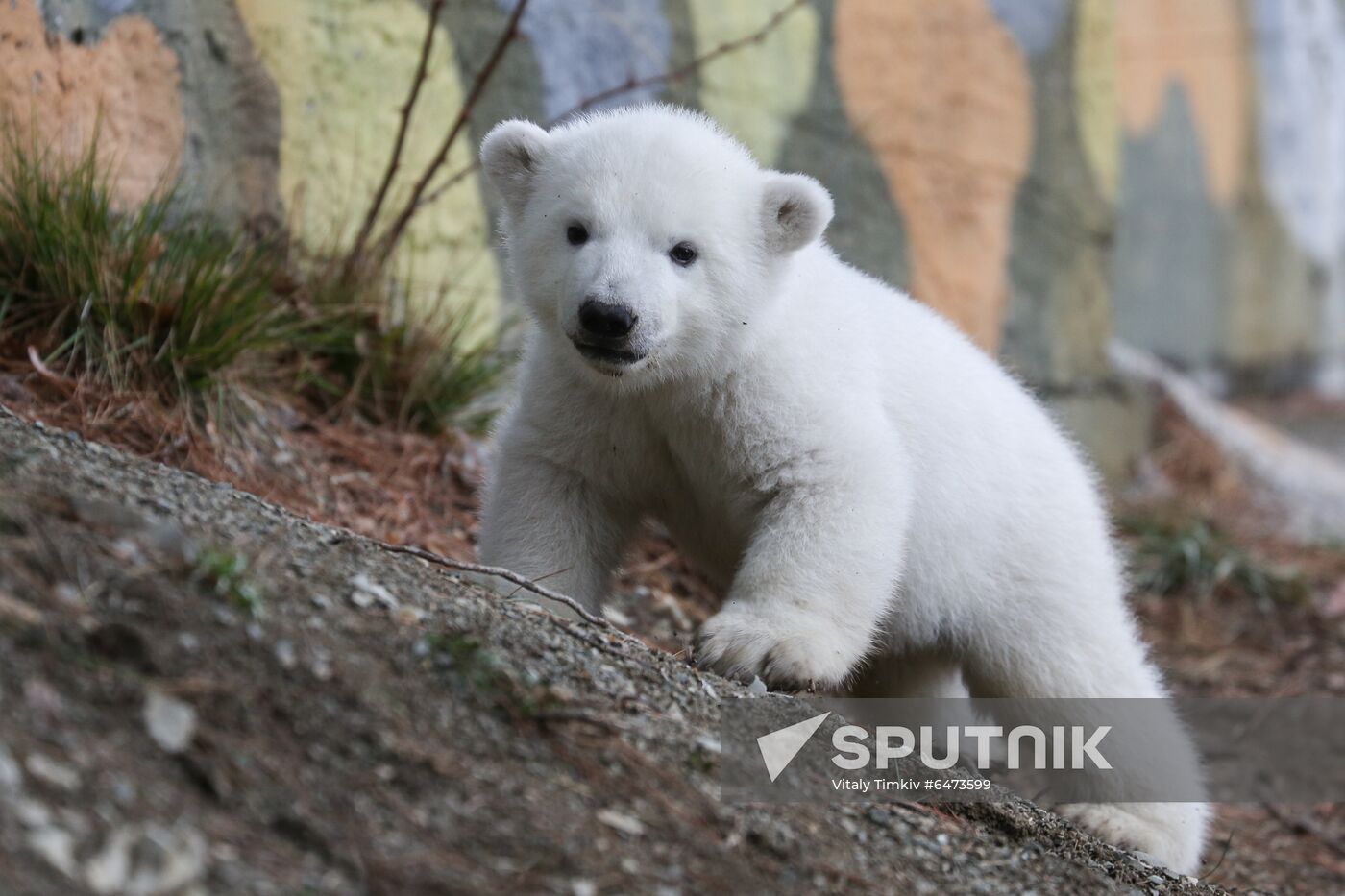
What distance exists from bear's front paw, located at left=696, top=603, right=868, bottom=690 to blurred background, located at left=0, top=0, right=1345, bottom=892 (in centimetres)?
151

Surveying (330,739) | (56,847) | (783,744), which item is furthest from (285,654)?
(783,744)

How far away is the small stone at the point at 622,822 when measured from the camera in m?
2.42

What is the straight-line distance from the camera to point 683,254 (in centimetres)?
369

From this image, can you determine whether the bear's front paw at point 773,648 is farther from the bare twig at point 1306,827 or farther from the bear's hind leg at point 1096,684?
the bare twig at point 1306,827

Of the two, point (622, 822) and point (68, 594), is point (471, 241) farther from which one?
point (622, 822)

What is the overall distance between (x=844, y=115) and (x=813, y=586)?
182 inches

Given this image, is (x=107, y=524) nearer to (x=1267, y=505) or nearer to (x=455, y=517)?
(x=455, y=517)

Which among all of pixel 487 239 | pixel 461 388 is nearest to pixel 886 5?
pixel 487 239

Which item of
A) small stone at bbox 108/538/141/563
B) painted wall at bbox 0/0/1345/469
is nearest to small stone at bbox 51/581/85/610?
small stone at bbox 108/538/141/563

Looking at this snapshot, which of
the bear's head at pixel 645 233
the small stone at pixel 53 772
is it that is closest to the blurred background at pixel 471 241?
the bear's head at pixel 645 233

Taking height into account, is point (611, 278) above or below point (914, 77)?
below

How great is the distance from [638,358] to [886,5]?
487cm

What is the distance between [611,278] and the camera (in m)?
3.48

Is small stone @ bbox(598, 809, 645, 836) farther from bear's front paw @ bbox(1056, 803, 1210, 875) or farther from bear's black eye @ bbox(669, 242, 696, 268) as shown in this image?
bear's front paw @ bbox(1056, 803, 1210, 875)
